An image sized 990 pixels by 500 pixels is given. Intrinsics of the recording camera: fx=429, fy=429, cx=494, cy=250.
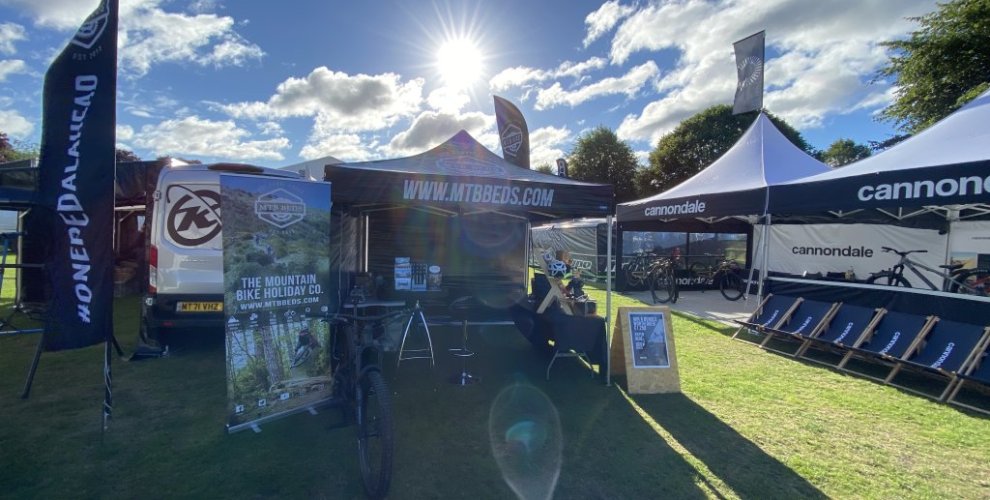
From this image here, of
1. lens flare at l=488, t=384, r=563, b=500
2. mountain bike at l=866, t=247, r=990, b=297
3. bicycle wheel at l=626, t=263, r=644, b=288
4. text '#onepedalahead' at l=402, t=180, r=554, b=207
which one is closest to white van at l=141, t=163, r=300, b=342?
text '#onepedalahead' at l=402, t=180, r=554, b=207

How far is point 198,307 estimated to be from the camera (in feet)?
15.4

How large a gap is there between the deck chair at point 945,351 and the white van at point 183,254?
22.5 ft

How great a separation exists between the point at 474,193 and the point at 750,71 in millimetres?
8993

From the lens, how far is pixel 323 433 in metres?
3.36

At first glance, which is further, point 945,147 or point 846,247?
point 846,247

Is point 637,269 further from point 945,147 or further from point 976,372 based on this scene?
point 976,372

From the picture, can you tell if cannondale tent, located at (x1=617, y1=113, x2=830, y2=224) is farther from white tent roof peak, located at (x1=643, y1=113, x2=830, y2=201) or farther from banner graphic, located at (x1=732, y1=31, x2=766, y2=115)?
banner graphic, located at (x1=732, y1=31, x2=766, y2=115)

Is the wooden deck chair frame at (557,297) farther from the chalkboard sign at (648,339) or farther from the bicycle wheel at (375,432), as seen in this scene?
the bicycle wheel at (375,432)

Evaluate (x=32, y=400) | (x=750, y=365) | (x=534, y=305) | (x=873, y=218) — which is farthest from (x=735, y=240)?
(x=32, y=400)

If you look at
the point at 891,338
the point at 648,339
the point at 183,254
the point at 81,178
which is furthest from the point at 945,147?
the point at 183,254

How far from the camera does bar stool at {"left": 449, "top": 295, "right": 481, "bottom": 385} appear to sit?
450 cm

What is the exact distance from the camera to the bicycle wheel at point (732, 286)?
10.3m

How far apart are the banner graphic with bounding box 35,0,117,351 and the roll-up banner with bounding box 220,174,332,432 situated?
0.92m

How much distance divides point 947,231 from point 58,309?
564 inches
